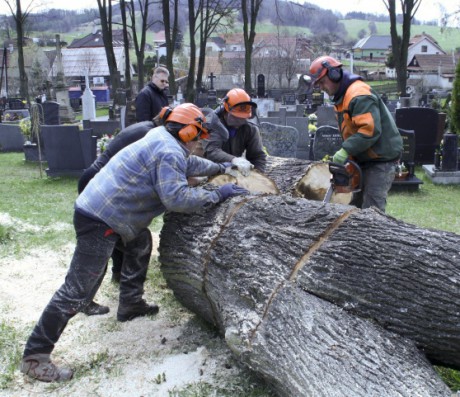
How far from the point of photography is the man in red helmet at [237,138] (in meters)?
4.67

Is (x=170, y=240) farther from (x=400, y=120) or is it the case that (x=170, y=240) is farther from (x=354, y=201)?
(x=400, y=120)

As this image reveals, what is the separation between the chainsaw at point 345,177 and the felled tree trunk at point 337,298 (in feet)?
3.21

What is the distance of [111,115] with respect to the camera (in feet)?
71.1

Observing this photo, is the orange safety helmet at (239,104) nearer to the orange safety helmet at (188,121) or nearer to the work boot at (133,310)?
the orange safety helmet at (188,121)

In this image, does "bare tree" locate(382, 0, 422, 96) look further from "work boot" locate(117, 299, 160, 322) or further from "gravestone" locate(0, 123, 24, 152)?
"work boot" locate(117, 299, 160, 322)

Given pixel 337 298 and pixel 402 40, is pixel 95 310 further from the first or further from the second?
pixel 402 40

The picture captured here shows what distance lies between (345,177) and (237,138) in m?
1.09

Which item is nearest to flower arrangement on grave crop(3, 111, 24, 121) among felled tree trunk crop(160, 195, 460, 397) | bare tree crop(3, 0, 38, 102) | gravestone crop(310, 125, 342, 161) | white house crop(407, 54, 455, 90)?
bare tree crop(3, 0, 38, 102)

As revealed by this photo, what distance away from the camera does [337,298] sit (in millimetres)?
3059

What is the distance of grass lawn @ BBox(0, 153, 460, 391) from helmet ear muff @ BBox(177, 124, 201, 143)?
199cm

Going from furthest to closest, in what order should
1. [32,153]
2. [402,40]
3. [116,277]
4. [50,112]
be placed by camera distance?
1. [402,40]
2. [32,153]
3. [50,112]
4. [116,277]

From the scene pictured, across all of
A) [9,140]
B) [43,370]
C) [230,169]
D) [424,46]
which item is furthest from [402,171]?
[424,46]

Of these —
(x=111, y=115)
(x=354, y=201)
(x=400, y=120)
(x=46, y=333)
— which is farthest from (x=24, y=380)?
(x=111, y=115)

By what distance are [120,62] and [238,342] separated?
62620 mm
